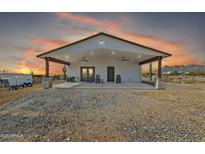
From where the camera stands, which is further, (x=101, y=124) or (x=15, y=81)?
(x=15, y=81)

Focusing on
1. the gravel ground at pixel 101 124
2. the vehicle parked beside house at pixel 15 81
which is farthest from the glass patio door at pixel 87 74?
the gravel ground at pixel 101 124

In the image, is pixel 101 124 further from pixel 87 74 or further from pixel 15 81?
pixel 15 81

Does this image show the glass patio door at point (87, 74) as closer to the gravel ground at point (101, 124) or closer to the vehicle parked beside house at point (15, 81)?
the vehicle parked beside house at point (15, 81)

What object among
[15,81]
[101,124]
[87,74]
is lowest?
[101,124]

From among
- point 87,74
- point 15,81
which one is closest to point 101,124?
point 87,74

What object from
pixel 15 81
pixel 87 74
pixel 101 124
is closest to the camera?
pixel 101 124

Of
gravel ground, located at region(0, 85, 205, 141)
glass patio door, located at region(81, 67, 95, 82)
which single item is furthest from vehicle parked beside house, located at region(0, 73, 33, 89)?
gravel ground, located at region(0, 85, 205, 141)

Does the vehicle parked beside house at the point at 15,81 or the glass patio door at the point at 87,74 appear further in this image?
the glass patio door at the point at 87,74

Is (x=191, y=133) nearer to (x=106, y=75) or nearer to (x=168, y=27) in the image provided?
(x=168, y=27)

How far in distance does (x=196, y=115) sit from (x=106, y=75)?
462 inches

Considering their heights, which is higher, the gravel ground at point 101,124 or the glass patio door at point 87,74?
the glass patio door at point 87,74

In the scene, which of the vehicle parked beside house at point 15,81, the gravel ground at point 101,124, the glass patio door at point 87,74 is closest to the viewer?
the gravel ground at point 101,124
